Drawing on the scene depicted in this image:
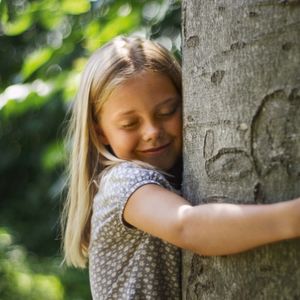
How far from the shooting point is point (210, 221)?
1.39 metres

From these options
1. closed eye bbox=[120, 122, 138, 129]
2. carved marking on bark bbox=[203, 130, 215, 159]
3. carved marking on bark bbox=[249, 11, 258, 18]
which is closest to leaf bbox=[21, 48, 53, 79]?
closed eye bbox=[120, 122, 138, 129]

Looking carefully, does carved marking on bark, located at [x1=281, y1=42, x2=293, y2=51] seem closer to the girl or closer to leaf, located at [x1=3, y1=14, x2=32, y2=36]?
the girl

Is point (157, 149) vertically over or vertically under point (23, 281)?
over

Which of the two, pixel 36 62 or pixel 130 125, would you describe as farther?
pixel 36 62

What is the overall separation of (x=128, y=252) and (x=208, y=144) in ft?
1.20

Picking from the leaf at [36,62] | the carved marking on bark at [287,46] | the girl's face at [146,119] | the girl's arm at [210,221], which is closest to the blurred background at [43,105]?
the leaf at [36,62]

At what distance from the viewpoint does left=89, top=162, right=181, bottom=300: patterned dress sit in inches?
64.2

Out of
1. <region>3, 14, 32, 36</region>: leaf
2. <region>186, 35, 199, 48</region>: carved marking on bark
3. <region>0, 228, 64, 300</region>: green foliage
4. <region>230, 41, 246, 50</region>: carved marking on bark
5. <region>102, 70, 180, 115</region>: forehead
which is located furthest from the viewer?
<region>0, 228, 64, 300</region>: green foliage

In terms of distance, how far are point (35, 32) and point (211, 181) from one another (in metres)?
3.68

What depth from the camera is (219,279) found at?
1430 millimetres

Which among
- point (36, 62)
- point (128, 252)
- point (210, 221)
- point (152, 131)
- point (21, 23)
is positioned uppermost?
point (21, 23)

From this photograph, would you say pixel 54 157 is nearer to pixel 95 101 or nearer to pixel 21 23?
pixel 21 23

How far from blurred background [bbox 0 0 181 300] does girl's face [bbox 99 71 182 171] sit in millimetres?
561

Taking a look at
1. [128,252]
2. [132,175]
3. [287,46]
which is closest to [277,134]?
[287,46]
